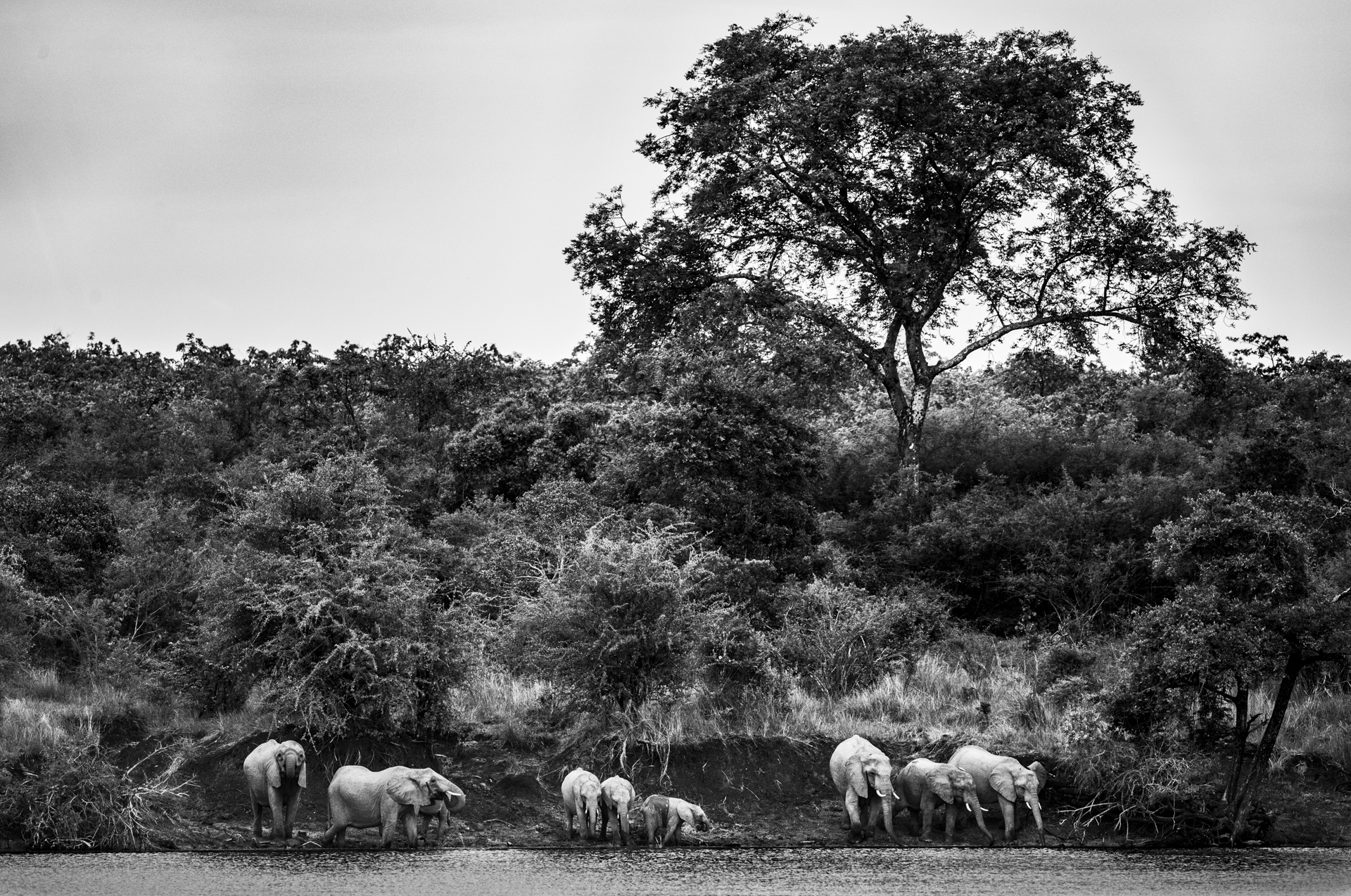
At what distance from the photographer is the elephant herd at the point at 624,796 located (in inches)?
622

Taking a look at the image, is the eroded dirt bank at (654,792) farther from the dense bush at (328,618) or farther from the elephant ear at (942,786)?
the dense bush at (328,618)

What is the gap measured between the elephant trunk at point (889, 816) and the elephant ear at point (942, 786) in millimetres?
516

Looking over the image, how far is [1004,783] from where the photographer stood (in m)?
16.3

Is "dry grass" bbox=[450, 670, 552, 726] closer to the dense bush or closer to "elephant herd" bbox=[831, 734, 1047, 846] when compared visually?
the dense bush

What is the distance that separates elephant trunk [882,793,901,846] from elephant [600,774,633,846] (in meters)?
3.06

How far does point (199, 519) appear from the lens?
1204 inches

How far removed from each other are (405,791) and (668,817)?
3110 mm

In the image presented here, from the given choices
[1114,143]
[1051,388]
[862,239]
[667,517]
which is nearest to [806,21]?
[862,239]

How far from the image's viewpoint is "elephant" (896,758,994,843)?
53.5 feet

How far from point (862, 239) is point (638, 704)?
13855 millimetres

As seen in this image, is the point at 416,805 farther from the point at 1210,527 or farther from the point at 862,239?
the point at 862,239

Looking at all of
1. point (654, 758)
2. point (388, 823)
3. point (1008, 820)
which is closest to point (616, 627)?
point (654, 758)

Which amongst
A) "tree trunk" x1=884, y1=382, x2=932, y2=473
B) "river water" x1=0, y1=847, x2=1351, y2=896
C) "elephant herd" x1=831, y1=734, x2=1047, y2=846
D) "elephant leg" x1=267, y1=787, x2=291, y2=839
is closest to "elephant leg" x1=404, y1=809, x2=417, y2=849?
"river water" x1=0, y1=847, x2=1351, y2=896

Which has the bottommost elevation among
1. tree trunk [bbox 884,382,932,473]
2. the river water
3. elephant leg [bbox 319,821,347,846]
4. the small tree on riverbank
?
the river water
